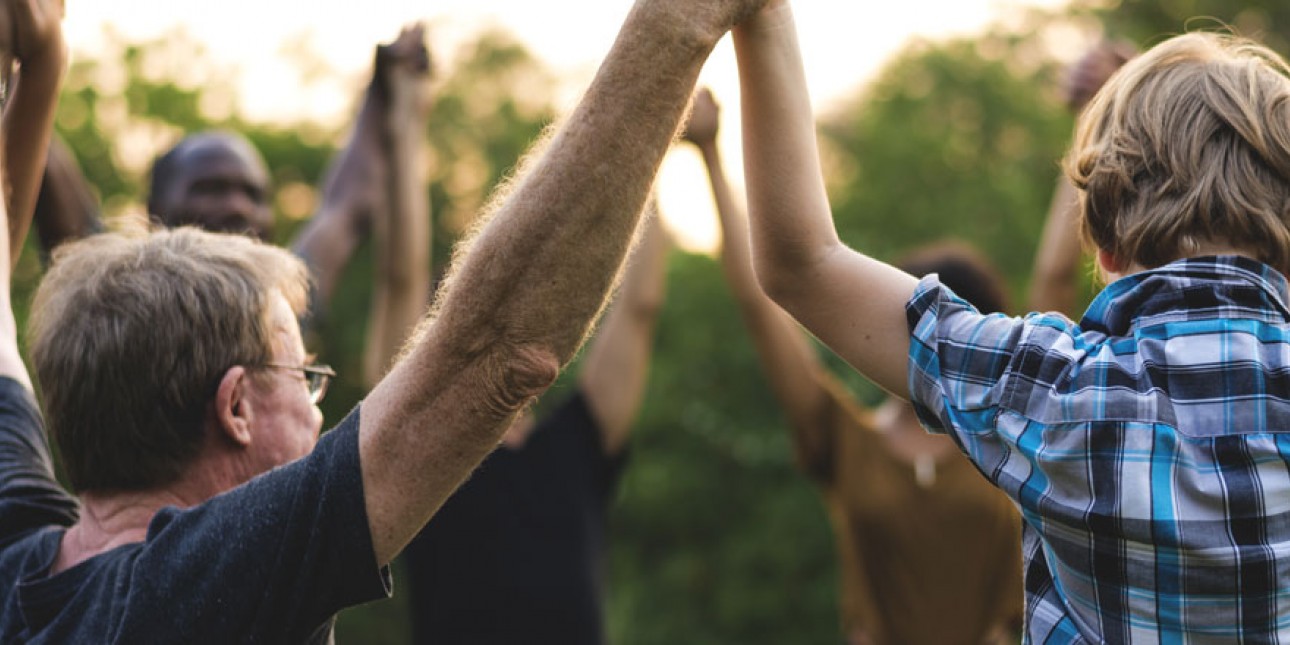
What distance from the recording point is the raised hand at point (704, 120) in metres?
4.05

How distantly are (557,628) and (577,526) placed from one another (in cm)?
35

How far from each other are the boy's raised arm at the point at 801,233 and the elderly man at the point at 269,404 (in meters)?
0.21

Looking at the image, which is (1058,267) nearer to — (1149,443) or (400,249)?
(400,249)

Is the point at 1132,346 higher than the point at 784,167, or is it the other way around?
the point at 784,167

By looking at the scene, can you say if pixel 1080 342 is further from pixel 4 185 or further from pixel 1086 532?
pixel 4 185

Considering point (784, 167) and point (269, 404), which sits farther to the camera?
point (269, 404)

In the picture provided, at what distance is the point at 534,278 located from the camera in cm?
179

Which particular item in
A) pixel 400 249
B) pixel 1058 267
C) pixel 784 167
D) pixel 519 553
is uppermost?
pixel 784 167

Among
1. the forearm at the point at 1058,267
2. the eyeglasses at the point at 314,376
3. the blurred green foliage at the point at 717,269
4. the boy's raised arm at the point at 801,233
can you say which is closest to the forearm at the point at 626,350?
the forearm at the point at 1058,267

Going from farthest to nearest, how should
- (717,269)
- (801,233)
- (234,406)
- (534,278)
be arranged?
1. (717,269)
2. (234,406)
3. (801,233)
4. (534,278)

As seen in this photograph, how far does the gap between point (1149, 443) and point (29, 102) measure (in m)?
2.03

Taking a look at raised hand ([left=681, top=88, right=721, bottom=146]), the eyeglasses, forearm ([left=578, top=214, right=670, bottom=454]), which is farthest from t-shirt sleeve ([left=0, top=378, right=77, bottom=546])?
forearm ([left=578, top=214, right=670, bottom=454])

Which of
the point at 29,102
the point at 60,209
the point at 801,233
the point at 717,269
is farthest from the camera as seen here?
the point at 717,269

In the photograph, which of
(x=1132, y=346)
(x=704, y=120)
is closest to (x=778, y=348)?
(x=704, y=120)
